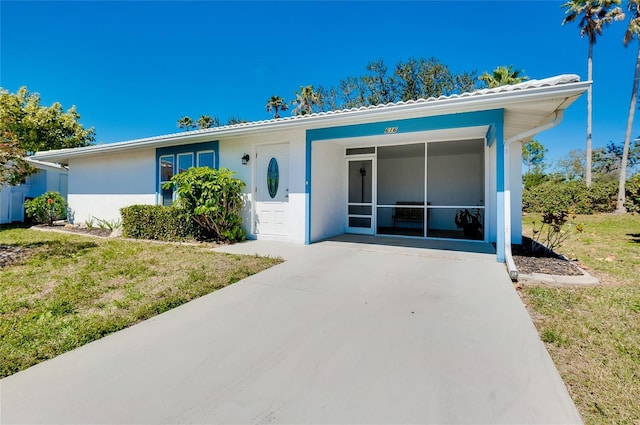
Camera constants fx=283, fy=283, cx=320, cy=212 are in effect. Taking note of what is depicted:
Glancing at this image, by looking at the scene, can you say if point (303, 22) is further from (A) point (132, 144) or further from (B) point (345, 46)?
(A) point (132, 144)

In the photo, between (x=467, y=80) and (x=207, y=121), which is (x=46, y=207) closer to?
(x=207, y=121)

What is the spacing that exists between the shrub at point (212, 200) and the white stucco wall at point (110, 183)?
305 centimetres

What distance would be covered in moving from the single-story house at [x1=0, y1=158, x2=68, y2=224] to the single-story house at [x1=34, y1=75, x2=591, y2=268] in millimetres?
1773

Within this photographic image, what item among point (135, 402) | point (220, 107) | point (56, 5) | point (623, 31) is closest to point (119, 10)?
point (56, 5)

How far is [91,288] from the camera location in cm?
389

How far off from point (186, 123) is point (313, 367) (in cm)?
3355

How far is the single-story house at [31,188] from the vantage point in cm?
1152

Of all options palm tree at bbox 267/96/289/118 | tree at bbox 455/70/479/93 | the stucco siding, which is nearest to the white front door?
the stucco siding

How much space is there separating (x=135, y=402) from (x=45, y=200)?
43.1 ft

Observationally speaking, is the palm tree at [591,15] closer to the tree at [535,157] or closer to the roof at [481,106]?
the tree at [535,157]

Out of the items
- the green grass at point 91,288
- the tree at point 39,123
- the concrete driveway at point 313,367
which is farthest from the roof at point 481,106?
the tree at point 39,123

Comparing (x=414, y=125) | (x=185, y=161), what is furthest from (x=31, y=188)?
(x=414, y=125)

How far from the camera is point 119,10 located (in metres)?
9.69

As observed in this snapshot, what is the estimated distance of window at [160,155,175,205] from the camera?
925cm
